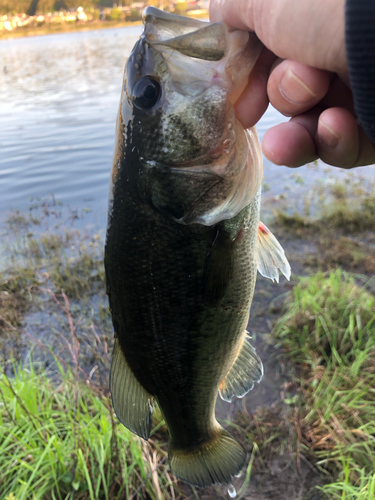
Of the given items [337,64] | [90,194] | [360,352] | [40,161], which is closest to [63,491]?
[360,352]

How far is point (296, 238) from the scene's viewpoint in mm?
6172

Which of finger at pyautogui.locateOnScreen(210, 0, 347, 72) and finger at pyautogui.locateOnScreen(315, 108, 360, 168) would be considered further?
finger at pyautogui.locateOnScreen(315, 108, 360, 168)

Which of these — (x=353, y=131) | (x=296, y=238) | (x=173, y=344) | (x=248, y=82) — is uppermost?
(x=248, y=82)

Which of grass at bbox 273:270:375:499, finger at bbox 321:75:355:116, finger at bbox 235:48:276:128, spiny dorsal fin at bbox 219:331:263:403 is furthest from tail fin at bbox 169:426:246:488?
finger at bbox 321:75:355:116

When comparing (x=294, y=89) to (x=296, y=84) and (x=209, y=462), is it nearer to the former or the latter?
(x=296, y=84)

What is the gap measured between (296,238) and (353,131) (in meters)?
4.93

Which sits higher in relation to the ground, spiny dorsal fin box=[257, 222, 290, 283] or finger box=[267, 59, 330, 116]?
finger box=[267, 59, 330, 116]

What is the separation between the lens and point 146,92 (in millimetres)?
1299

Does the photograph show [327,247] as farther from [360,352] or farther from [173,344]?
[173,344]

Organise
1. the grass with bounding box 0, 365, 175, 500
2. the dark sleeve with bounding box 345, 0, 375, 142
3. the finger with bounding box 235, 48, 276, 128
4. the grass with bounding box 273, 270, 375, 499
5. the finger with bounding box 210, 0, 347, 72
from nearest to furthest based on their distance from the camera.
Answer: the dark sleeve with bounding box 345, 0, 375, 142 → the finger with bounding box 210, 0, 347, 72 → the finger with bounding box 235, 48, 276, 128 → the grass with bounding box 0, 365, 175, 500 → the grass with bounding box 273, 270, 375, 499

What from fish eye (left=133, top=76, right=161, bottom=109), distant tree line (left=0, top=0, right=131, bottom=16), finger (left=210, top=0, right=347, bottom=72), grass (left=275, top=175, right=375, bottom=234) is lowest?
grass (left=275, top=175, right=375, bottom=234)

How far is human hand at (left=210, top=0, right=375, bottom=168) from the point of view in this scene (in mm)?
1080

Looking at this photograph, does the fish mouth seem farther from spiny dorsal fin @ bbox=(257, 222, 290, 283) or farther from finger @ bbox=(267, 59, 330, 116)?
spiny dorsal fin @ bbox=(257, 222, 290, 283)

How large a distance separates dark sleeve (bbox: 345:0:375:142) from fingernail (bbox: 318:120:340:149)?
1.14 feet
